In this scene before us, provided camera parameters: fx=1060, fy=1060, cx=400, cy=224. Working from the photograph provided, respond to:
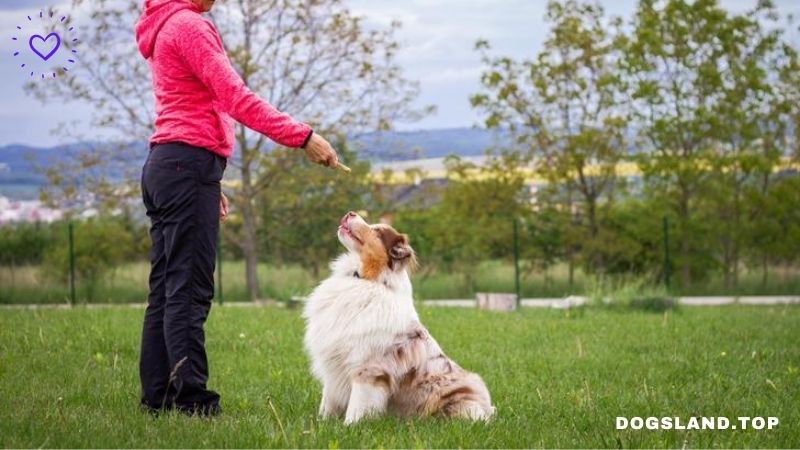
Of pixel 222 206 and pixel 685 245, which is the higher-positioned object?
pixel 222 206

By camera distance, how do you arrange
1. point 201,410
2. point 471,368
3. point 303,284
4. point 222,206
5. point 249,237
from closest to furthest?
point 201,410 < point 222,206 < point 471,368 < point 303,284 < point 249,237

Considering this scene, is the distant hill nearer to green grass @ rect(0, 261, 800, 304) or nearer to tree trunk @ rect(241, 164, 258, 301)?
green grass @ rect(0, 261, 800, 304)

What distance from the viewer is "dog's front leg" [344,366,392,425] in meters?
6.04

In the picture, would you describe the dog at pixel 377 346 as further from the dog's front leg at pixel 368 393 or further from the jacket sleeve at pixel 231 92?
the jacket sleeve at pixel 231 92

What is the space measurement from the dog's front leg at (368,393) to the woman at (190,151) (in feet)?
2.69

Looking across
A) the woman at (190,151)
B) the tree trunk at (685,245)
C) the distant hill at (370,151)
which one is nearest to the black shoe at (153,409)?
the woman at (190,151)

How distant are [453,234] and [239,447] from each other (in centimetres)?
1851

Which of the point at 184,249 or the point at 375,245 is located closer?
the point at 184,249

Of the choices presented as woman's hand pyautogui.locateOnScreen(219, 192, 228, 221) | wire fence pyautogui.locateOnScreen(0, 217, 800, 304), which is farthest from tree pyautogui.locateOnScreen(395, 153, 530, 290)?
woman's hand pyautogui.locateOnScreen(219, 192, 228, 221)

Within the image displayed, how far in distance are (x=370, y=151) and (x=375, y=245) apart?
16576mm

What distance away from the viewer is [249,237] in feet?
73.8

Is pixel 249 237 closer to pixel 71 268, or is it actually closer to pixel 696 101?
pixel 71 268

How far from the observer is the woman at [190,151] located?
18.9 feet

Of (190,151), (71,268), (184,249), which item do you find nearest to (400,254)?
(184,249)
